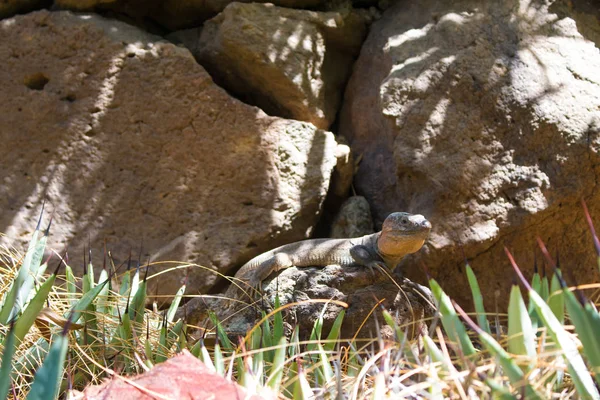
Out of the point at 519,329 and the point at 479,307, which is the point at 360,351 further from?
the point at 519,329

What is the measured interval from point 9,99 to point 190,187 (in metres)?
1.71

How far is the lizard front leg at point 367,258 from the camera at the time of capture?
4258mm

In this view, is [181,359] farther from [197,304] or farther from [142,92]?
[142,92]

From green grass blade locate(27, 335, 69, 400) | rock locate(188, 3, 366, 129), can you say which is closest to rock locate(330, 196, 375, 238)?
rock locate(188, 3, 366, 129)

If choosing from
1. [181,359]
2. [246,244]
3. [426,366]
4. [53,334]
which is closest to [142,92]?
[246,244]

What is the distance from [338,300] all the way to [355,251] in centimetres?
46

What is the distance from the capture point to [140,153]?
18.3 ft

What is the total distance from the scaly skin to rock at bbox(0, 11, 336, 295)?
69 cm

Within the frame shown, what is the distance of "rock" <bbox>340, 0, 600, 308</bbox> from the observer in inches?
194

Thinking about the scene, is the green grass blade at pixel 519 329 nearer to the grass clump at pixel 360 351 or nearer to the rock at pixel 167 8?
the grass clump at pixel 360 351

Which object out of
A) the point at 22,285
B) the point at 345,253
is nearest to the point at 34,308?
the point at 22,285

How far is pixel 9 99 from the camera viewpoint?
18.5ft

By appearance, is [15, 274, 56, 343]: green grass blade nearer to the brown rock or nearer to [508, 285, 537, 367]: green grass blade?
the brown rock

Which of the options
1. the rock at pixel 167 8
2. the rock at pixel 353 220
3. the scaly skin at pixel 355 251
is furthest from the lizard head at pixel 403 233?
the rock at pixel 167 8
